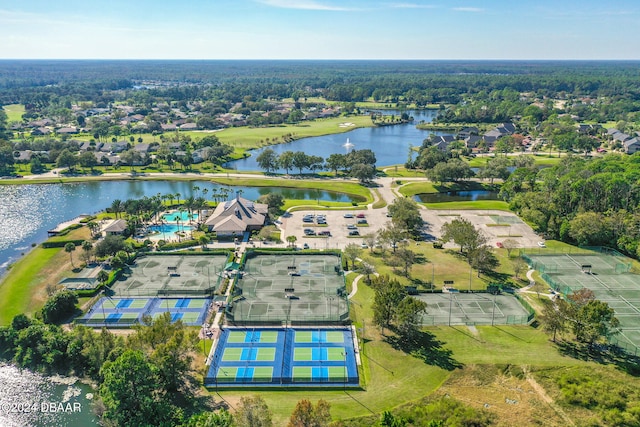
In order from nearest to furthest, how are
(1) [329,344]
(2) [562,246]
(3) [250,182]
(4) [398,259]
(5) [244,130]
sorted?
(1) [329,344] < (4) [398,259] < (2) [562,246] < (3) [250,182] < (5) [244,130]

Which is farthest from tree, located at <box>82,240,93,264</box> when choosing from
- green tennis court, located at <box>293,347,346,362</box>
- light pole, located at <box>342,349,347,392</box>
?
light pole, located at <box>342,349,347,392</box>

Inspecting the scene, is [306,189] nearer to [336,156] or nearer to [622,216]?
[336,156]

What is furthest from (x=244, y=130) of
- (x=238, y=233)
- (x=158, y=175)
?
(x=238, y=233)

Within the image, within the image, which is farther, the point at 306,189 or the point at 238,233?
the point at 306,189

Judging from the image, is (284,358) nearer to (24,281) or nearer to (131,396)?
(131,396)

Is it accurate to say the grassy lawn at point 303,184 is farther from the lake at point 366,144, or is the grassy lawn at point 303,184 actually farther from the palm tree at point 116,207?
the palm tree at point 116,207

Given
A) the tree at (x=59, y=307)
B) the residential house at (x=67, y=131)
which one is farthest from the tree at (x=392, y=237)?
the residential house at (x=67, y=131)
